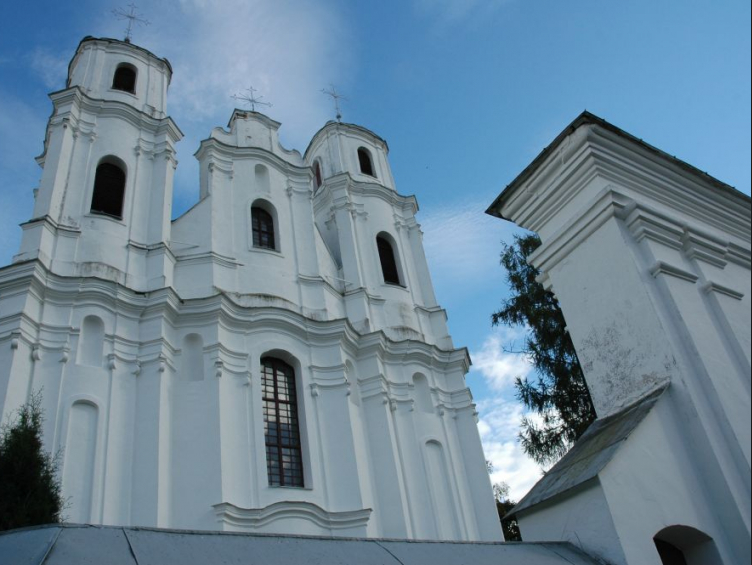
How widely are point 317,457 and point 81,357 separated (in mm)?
5282

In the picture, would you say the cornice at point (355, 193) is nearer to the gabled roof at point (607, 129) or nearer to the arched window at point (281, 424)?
the arched window at point (281, 424)

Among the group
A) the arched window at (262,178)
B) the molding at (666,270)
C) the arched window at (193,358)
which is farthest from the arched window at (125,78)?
the molding at (666,270)

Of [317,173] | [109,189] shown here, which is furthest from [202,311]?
[317,173]

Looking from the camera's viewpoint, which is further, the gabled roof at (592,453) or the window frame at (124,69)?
the window frame at (124,69)

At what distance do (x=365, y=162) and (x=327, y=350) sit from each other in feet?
32.6

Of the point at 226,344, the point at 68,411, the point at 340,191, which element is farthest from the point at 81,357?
the point at 340,191

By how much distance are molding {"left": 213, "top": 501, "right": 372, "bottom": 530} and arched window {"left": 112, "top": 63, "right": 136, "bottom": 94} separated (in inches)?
522

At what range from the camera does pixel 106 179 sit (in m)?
17.5

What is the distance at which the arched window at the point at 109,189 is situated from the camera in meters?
16.9

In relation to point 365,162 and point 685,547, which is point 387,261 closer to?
point 365,162

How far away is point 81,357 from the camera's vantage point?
1392 cm

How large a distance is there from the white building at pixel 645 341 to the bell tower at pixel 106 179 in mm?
11616

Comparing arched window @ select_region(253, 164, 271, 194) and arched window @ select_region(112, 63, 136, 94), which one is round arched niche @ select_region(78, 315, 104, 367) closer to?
arched window @ select_region(253, 164, 271, 194)

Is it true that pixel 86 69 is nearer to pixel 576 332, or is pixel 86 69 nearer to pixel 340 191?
pixel 340 191
